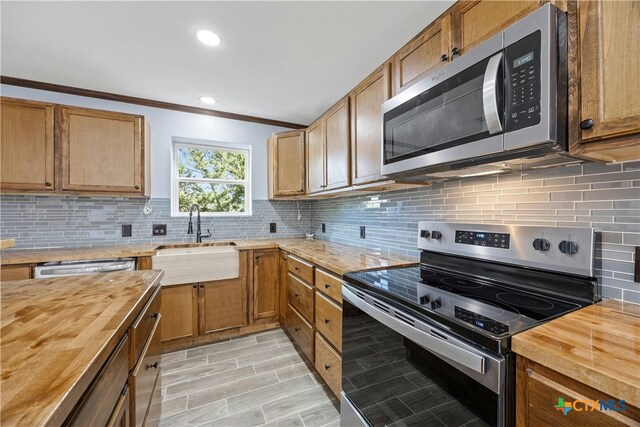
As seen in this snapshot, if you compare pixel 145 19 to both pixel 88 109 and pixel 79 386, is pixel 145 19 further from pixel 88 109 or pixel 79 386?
pixel 79 386

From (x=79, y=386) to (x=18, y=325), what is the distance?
0.45m

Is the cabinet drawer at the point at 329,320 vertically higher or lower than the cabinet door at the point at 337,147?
lower

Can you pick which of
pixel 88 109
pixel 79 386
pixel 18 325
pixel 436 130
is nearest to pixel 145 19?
pixel 88 109

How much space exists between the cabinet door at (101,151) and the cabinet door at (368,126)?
2019 millimetres

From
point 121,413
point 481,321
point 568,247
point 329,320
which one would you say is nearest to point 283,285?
point 329,320

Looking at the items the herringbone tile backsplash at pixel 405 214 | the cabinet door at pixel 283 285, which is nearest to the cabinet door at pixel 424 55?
the herringbone tile backsplash at pixel 405 214

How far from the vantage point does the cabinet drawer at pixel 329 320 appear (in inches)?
62.1

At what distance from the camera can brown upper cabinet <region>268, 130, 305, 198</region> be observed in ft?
9.82

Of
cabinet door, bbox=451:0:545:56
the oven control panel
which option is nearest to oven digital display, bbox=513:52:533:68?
cabinet door, bbox=451:0:545:56

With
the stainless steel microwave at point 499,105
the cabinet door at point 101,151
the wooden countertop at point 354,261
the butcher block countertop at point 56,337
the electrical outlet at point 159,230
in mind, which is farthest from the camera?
the electrical outlet at point 159,230

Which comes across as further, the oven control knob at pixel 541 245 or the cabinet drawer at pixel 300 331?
the cabinet drawer at pixel 300 331

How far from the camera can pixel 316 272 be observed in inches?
75.3

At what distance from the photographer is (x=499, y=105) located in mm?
956

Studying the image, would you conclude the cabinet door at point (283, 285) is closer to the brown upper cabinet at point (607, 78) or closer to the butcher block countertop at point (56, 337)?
the butcher block countertop at point (56, 337)
